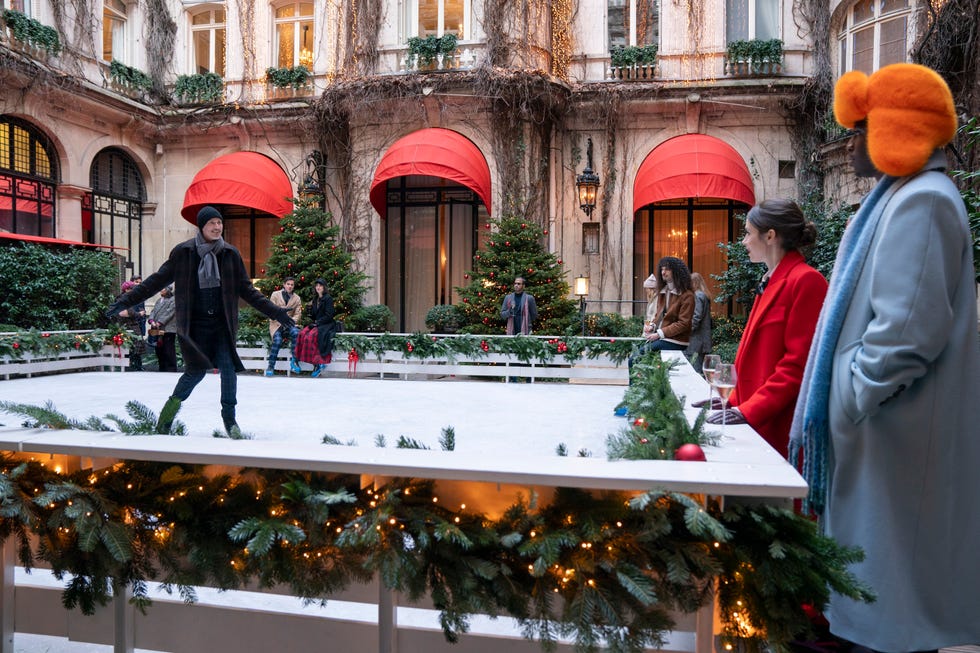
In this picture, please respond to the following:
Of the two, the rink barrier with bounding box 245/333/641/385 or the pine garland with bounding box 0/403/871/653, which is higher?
the pine garland with bounding box 0/403/871/653

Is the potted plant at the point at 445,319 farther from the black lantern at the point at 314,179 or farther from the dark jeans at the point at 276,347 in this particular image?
the black lantern at the point at 314,179

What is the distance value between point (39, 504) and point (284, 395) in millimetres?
8304

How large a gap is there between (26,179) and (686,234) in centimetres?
1636

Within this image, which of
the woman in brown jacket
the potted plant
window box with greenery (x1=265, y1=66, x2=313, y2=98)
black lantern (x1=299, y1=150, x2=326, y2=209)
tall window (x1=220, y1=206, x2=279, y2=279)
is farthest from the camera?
tall window (x1=220, y1=206, x2=279, y2=279)

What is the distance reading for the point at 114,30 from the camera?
63.3 feet

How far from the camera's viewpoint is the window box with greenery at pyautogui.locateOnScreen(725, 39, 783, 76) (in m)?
16.7

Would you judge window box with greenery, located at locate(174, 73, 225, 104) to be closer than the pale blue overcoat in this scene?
No

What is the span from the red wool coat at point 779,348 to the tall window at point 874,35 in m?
13.4

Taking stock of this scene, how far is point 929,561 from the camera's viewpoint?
7.11 feet

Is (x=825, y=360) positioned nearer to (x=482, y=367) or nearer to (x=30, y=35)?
(x=482, y=367)

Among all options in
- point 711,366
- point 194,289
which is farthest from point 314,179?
point 711,366

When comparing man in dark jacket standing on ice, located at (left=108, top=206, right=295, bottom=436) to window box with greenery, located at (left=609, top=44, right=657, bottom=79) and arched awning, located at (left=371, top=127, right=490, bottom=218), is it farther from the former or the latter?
window box with greenery, located at (left=609, top=44, right=657, bottom=79)

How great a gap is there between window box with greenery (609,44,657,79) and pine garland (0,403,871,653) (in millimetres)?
17129

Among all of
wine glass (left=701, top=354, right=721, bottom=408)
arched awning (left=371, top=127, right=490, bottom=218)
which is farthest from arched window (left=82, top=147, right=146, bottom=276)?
wine glass (left=701, top=354, right=721, bottom=408)
